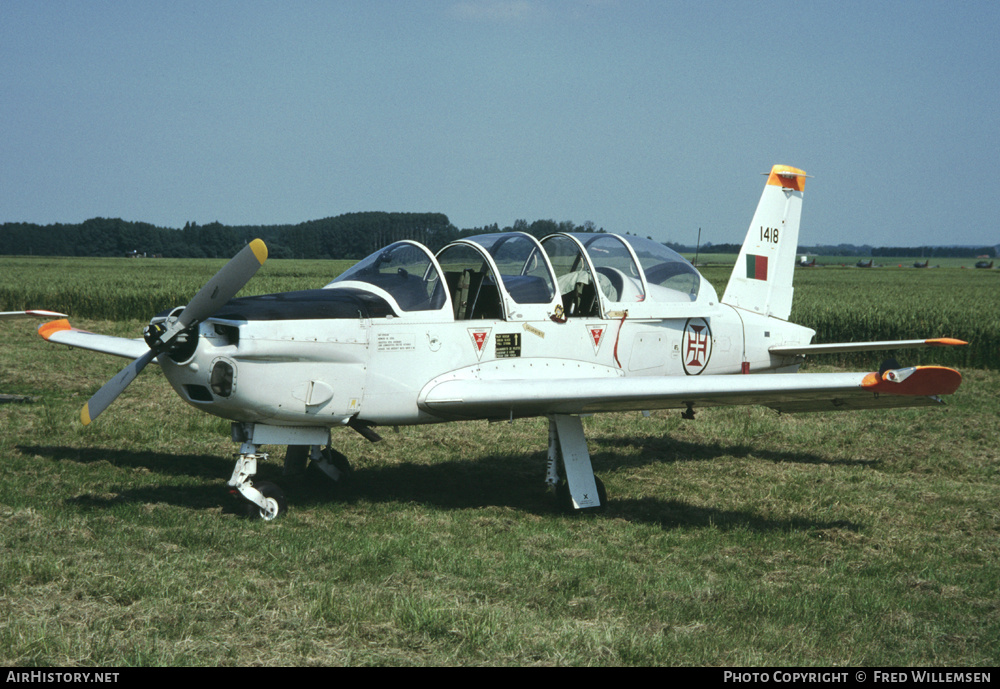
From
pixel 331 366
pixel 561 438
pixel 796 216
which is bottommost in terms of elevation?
pixel 561 438

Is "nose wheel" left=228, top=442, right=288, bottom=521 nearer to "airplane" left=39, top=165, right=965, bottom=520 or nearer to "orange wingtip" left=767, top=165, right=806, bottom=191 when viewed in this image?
"airplane" left=39, top=165, right=965, bottom=520

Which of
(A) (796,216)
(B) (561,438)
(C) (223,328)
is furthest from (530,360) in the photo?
(A) (796,216)

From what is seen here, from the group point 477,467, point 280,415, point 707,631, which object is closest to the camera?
point 707,631

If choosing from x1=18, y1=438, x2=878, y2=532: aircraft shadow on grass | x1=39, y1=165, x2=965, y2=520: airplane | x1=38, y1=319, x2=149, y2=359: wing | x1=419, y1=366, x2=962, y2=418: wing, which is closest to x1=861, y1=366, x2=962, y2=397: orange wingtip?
x1=39, y1=165, x2=965, y2=520: airplane

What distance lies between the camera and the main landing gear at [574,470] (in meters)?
7.39

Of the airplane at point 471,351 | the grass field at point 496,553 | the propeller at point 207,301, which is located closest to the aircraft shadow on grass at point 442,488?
the grass field at point 496,553

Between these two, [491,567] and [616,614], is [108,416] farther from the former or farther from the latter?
[616,614]

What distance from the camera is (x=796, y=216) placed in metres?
10.3

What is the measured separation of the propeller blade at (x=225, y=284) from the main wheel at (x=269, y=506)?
1.53 m

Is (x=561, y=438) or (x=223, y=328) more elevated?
(x=223, y=328)

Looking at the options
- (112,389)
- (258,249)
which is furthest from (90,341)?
(258,249)

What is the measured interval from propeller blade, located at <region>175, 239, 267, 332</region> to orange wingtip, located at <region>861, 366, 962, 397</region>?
441 centimetres

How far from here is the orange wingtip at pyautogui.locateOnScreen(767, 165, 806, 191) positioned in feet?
33.5

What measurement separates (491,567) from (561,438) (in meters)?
1.92
